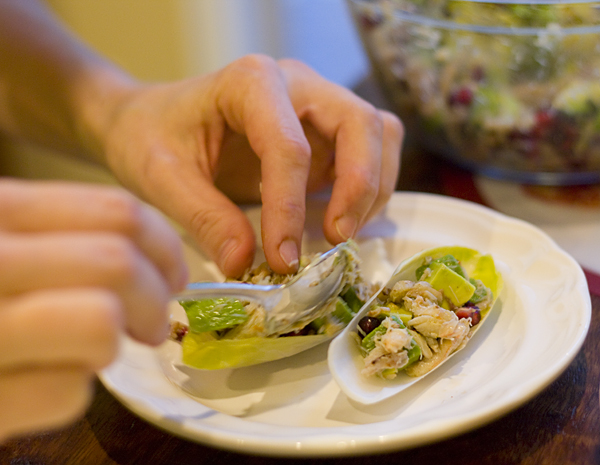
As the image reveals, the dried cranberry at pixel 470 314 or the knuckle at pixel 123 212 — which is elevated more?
the knuckle at pixel 123 212

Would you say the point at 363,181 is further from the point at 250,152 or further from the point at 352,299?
the point at 250,152

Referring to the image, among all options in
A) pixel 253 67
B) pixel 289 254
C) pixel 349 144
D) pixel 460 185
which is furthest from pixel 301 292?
pixel 460 185

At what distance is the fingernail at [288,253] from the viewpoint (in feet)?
2.66

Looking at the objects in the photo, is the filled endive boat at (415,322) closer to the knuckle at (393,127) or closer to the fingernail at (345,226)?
the fingernail at (345,226)

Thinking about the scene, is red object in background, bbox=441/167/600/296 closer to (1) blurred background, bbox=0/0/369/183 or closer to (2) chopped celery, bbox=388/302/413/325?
(2) chopped celery, bbox=388/302/413/325

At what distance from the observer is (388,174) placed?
3.29 ft

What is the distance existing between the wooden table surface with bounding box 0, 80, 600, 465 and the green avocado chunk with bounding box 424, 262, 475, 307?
0.57 feet

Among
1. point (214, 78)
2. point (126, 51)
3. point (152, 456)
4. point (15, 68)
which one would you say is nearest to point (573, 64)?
point (214, 78)

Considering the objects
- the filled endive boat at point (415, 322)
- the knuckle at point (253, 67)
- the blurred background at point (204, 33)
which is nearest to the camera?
the filled endive boat at point (415, 322)

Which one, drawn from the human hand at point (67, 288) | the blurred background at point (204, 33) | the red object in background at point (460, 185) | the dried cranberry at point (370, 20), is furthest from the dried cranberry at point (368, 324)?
the blurred background at point (204, 33)

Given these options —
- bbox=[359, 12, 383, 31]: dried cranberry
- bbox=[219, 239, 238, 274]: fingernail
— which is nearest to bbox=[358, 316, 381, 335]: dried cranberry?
bbox=[219, 239, 238, 274]: fingernail

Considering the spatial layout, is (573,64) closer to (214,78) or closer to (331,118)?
(331,118)

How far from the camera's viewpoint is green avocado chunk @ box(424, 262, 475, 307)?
813mm

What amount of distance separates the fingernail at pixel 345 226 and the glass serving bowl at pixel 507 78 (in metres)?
0.54
